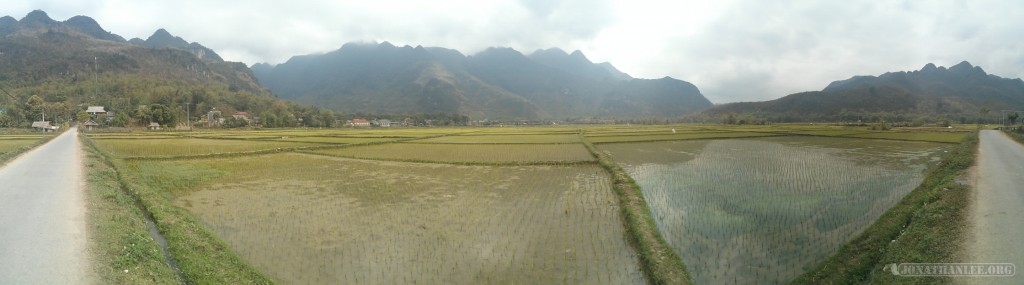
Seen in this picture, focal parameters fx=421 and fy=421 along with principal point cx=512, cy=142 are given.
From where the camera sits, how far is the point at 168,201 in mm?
11641

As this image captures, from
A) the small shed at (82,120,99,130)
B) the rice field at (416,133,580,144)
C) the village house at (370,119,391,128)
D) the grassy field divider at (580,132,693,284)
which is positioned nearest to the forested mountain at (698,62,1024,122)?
the rice field at (416,133,580,144)

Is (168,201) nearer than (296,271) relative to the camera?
No

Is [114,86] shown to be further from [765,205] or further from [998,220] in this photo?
[998,220]

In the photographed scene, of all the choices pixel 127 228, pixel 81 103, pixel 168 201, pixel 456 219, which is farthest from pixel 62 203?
pixel 81 103

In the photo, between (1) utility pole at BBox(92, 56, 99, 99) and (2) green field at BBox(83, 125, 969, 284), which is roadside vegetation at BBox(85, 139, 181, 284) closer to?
(2) green field at BBox(83, 125, 969, 284)

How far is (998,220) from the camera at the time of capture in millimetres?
8375

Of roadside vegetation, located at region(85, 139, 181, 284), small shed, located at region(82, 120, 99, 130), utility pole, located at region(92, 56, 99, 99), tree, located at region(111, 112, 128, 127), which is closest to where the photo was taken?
roadside vegetation, located at region(85, 139, 181, 284)

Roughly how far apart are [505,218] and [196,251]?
609cm

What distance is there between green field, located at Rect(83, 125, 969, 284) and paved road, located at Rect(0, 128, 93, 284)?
50.8 inches

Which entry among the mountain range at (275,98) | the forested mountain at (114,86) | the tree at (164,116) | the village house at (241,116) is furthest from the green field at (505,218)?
the mountain range at (275,98)

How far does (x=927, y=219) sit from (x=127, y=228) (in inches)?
629

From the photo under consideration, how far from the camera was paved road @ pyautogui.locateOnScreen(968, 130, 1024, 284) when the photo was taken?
20.9 ft

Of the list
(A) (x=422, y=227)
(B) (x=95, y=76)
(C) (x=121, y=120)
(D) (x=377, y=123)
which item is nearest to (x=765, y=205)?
(A) (x=422, y=227)

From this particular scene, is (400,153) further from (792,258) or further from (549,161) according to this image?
(792,258)
